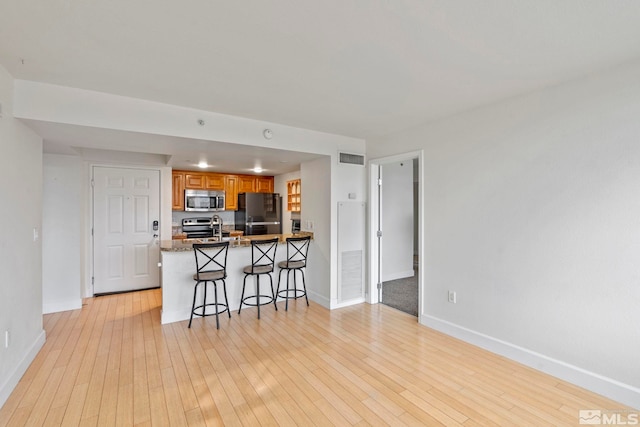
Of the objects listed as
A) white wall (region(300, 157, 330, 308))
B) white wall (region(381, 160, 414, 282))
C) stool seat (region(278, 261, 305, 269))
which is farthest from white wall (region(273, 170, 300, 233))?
stool seat (region(278, 261, 305, 269))

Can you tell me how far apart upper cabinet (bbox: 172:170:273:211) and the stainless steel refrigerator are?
216 millimetres

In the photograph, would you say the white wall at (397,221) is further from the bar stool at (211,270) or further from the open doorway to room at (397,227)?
the bar stool at (211,270)

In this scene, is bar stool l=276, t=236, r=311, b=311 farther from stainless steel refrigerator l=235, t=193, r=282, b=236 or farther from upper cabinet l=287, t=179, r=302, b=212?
stainless steel refrigerator l=235, t=193, r=282, b=236

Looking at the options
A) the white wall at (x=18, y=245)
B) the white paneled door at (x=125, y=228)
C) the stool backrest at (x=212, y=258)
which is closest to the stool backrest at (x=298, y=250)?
the stool backrest at (x=212, y=258)

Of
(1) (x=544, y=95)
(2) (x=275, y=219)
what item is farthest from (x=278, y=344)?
(2) (x=275, y=219)

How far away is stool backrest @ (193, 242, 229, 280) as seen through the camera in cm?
380

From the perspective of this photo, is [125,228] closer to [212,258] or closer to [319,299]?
[212,258]

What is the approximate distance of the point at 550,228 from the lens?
262 cm

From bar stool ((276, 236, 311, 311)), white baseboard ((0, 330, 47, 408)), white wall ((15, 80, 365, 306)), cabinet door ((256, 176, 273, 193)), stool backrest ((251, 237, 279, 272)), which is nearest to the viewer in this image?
white baseboard ((0, 330, 47, 408))

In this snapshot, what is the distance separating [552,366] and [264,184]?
19.5ft

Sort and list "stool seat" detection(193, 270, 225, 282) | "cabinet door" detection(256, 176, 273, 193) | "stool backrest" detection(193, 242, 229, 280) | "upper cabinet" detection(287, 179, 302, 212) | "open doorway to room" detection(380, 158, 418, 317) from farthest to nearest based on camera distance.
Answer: "cabinet door" detection(256, 176, 273, 193), "upper cabinet" detection(287, 179, 302, 212), "open doorway to room" detection(380, 158, 418, 317), "stool backrest" detection(193, 242, 229, 280), "stool seat" detection(193, 270, 225, 282)

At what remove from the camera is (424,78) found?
249 cm

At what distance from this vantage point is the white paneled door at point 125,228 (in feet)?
16.1

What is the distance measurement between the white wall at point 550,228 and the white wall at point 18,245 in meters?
4.00
